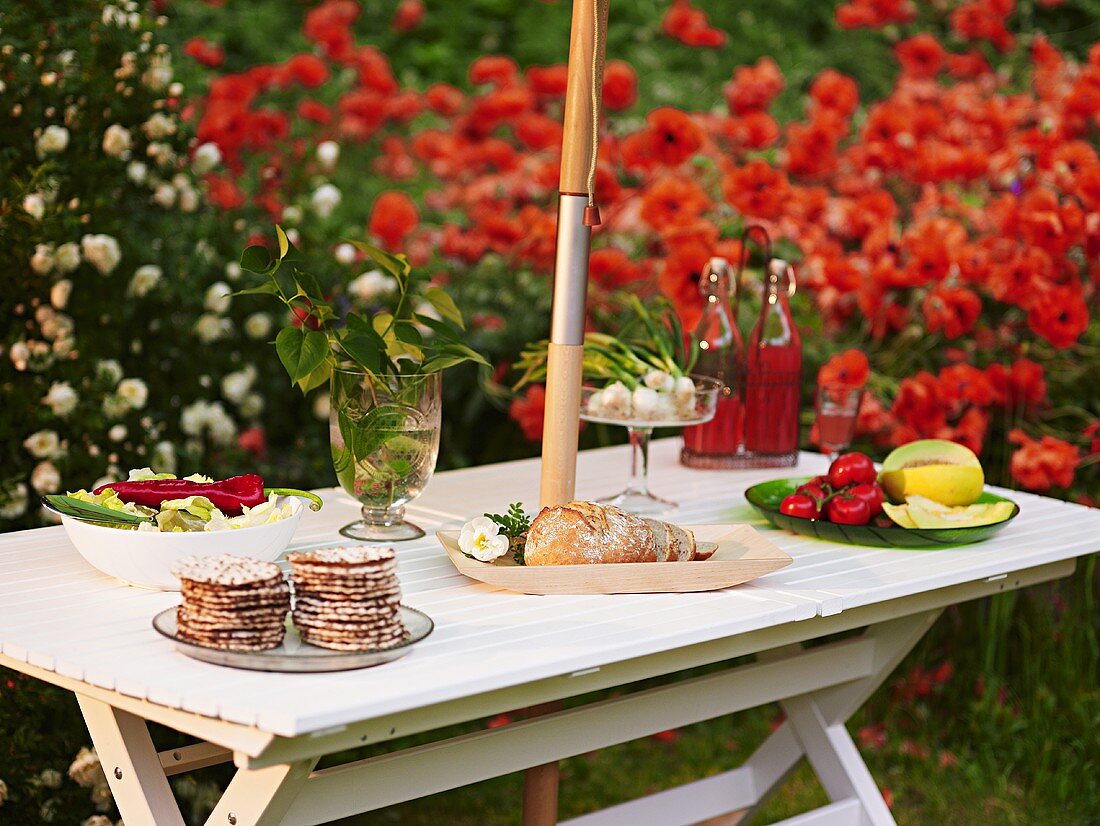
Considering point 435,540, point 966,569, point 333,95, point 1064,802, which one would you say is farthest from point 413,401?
point 333,95

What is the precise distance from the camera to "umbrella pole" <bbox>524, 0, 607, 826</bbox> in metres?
2.27

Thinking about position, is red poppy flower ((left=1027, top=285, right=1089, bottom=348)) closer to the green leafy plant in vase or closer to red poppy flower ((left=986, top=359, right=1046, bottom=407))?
red poppy flower ((left=986, top=359, right=1046, bottom=407))

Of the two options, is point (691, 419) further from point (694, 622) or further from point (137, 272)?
point (137, 272)

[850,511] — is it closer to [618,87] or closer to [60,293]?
[60,293]

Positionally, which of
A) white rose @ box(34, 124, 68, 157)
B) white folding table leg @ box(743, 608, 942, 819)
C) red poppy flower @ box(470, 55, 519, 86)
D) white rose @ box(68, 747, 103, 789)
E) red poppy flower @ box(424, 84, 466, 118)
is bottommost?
white rose @ box(68, 747, 103, 789)

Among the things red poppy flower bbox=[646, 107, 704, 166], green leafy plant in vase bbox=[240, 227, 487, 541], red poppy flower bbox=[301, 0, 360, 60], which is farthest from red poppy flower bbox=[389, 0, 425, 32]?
green leafy plant in vase bbox=[240, 227, 487, 541]

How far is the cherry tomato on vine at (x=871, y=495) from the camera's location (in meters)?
2.46

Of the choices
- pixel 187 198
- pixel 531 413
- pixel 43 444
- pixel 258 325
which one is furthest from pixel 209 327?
pixel 531 413

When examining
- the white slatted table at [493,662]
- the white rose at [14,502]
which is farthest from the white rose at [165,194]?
the white slatted table at [493,662]

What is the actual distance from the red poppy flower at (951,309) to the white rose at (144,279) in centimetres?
189

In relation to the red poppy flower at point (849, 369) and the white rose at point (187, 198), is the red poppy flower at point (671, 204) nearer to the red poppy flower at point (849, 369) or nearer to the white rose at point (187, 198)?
the red poppy flower at point (849, 369)

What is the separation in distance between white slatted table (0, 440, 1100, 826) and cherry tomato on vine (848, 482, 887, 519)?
93mm

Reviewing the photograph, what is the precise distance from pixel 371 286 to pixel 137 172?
0.69m

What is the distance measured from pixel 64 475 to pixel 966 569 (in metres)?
1.86
